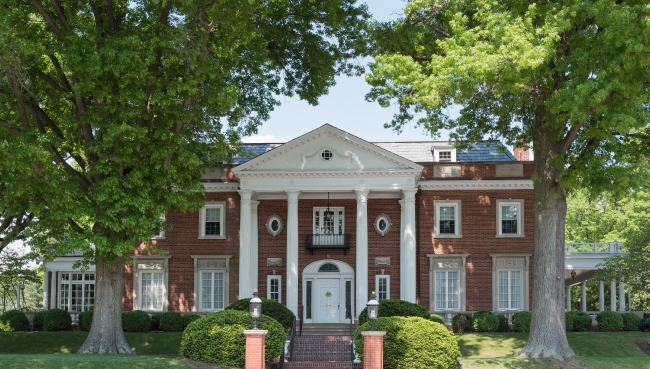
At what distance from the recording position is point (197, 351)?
21.1 metres

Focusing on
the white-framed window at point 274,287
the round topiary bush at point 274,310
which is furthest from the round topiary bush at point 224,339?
the white-framed window at point 274,287

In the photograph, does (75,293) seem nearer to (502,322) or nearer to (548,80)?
(502,322)

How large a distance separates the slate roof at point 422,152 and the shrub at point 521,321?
7.66 meters

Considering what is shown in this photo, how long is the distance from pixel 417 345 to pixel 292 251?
439 inches

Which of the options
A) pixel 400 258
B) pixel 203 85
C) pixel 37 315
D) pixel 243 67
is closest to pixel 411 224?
pixel 400 258

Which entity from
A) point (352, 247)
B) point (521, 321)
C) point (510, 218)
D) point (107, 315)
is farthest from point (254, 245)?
point (521, 321)

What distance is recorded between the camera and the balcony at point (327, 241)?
34125 mm

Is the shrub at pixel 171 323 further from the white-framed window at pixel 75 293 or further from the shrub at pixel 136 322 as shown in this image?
the white-framed window at pixel 75 293

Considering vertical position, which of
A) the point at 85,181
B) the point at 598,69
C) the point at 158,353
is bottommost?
the point at 158,353

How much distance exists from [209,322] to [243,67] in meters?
11.3

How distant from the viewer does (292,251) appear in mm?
31750

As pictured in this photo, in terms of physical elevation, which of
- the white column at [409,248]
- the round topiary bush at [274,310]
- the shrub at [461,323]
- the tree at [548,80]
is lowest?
the shrub at [461,323]

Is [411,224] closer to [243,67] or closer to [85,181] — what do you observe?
[243,67]

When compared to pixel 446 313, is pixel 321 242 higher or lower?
higher
